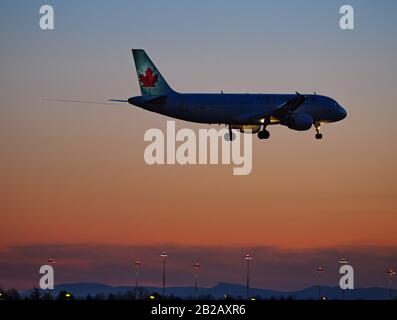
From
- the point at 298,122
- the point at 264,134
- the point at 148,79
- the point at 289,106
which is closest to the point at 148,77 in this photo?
the point at 148,79

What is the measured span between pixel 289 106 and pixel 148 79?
13.5 metres

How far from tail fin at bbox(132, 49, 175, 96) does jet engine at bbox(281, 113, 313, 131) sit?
1106 cm

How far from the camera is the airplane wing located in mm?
119312

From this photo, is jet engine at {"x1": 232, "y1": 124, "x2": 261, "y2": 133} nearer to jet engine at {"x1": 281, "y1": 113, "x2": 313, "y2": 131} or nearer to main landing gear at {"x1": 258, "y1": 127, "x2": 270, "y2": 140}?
main landing gear at {"x1": 258, "y1": 127, "x2": 270, "y2": 140}

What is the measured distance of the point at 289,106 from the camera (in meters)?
120

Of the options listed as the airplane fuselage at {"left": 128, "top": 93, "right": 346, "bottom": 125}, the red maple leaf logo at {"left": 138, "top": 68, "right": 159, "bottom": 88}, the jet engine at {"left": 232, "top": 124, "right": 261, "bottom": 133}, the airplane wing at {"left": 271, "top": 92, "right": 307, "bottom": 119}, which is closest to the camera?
the airplane fuselage at {"left": 128, "top": 93, "right": 346, "bottom": 125}

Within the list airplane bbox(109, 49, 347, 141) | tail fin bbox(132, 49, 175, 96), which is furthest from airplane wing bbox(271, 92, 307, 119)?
tail fin bbox(132, 49, 175, 96)

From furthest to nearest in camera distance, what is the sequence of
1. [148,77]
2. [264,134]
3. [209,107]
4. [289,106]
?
[148,77] → [264,134] → [289,106] → [209,107]

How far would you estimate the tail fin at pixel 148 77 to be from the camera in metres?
120

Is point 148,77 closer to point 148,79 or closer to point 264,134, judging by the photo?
point 148,79
